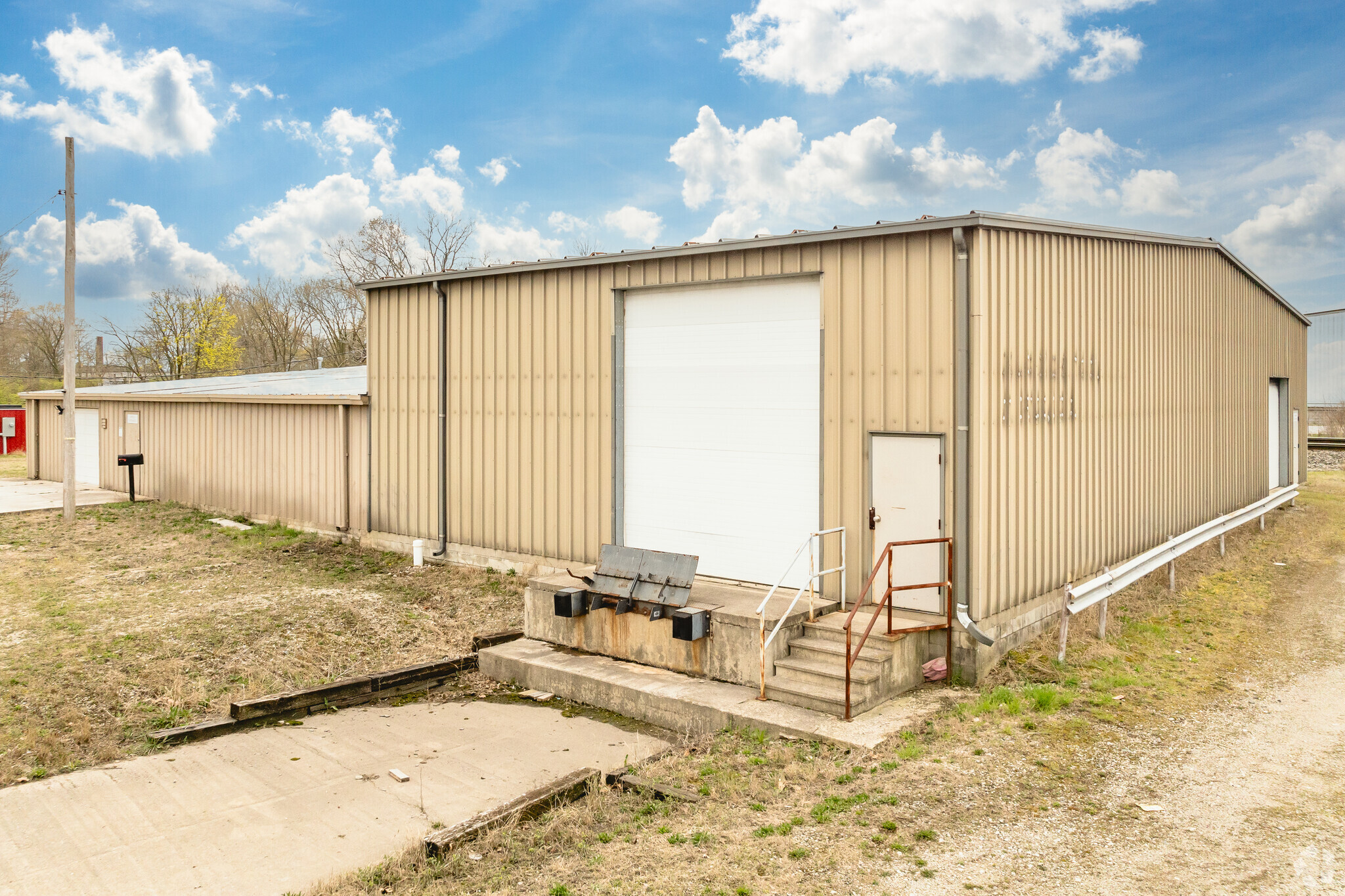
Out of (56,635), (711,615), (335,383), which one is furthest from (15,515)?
(711,615)

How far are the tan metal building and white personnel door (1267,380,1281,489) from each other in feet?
63.5

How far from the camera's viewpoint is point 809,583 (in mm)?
8750

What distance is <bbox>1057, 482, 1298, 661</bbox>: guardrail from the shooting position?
899cm

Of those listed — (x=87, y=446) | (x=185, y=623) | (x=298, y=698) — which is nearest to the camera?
(x=298, y=698)

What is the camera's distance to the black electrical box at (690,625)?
835cm

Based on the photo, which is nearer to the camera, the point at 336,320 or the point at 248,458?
the point at 248,458

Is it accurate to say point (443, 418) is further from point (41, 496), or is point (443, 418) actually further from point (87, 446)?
point (87, 446)

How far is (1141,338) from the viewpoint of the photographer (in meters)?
12.1

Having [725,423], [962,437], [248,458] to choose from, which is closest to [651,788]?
[962,437]

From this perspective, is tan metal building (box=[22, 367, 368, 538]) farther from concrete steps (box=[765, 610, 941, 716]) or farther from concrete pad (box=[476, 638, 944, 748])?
concrete steps (box=[765, 610, 941, 716])

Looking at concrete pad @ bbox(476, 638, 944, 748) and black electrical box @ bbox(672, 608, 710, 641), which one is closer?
concrete pad @ bbox(476, 638, 944, 748)

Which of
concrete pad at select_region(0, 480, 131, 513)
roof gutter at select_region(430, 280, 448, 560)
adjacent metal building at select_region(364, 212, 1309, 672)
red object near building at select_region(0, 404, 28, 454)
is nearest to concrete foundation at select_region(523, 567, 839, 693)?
adjacent metal building at select_region(364, 212, 1309, 672)

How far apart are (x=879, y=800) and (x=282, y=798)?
4174 mm

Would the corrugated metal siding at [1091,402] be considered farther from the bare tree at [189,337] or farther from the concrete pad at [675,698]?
the bare tree at [189,337]
